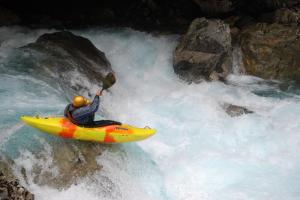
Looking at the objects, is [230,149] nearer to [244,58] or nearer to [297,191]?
[297,191]

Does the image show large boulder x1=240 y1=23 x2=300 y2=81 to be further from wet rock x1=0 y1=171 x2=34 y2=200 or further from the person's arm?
wet rock x1=0 y1=171 x2=34 y2=200

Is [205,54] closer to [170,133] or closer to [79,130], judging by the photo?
[170,133]

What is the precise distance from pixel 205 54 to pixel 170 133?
2564mm

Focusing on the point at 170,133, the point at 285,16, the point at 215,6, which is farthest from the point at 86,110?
the point at 285,16

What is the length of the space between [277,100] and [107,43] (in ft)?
14.5

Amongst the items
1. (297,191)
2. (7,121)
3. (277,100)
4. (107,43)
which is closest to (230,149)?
(297,191)

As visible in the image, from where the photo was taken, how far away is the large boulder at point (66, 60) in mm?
8578

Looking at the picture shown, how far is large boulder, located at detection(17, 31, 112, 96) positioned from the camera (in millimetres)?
8578

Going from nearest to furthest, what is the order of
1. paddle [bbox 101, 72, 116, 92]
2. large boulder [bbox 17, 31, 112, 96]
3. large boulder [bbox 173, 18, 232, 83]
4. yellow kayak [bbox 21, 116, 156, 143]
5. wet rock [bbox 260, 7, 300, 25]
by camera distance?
yellow kayak [bbox 21, 116, 156, 143], large boulder [bbox 17, 31, 112, 96], paddle [bbox 101, 72, 116, 92], large boulder [bbox 173, 18, 232, 83], wet rock [bbox 260, 7, 300, 25]

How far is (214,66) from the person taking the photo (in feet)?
33.5

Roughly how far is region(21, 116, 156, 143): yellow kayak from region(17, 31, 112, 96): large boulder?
1.81 meters

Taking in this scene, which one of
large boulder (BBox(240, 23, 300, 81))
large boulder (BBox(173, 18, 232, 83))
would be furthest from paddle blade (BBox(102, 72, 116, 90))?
large boulder (BBox(240, 23, 300, 81))

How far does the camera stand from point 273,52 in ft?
34.1

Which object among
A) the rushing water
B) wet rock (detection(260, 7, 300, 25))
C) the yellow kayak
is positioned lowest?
the rushing water
